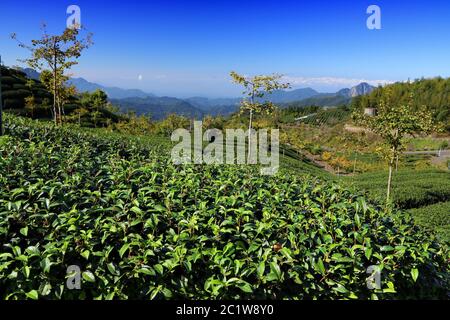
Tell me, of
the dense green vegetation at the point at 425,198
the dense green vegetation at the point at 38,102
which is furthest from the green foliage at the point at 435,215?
the dense green vegetation at the point at 38,102

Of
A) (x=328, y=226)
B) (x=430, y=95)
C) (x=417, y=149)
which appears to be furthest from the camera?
(x=430, y=95)

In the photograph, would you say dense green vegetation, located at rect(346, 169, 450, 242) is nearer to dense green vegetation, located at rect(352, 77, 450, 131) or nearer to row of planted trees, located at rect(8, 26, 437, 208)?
row of planted trees, located at rect(8, 26, 437, 208)

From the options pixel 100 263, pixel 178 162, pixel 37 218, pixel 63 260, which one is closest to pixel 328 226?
pixel 100 263

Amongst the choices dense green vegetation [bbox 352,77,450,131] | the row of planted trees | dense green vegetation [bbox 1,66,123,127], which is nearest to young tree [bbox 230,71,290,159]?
the row of planted trees

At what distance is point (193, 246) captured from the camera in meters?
2.97

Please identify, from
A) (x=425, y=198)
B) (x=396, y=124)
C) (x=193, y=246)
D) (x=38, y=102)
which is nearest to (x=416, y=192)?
(x=425, y=198)

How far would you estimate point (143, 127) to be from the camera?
28.8 m

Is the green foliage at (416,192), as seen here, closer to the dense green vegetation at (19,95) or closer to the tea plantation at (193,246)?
the tea plantation at (193,246)

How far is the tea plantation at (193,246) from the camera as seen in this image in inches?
103

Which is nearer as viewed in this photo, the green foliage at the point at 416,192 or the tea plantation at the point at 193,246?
the tea plantation at the point at 193,246

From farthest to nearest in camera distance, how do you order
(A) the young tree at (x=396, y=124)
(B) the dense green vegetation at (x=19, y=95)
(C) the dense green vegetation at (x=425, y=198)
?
1. (B) the dense green vegetation at (x=19, y=95)
2. (A) the young tree at (x=396, y=124)
3. (C) the dense green vegetation at (x=425, y=198)

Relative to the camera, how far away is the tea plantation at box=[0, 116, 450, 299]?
2609 millimetres

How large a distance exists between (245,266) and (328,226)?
3.47 ft
